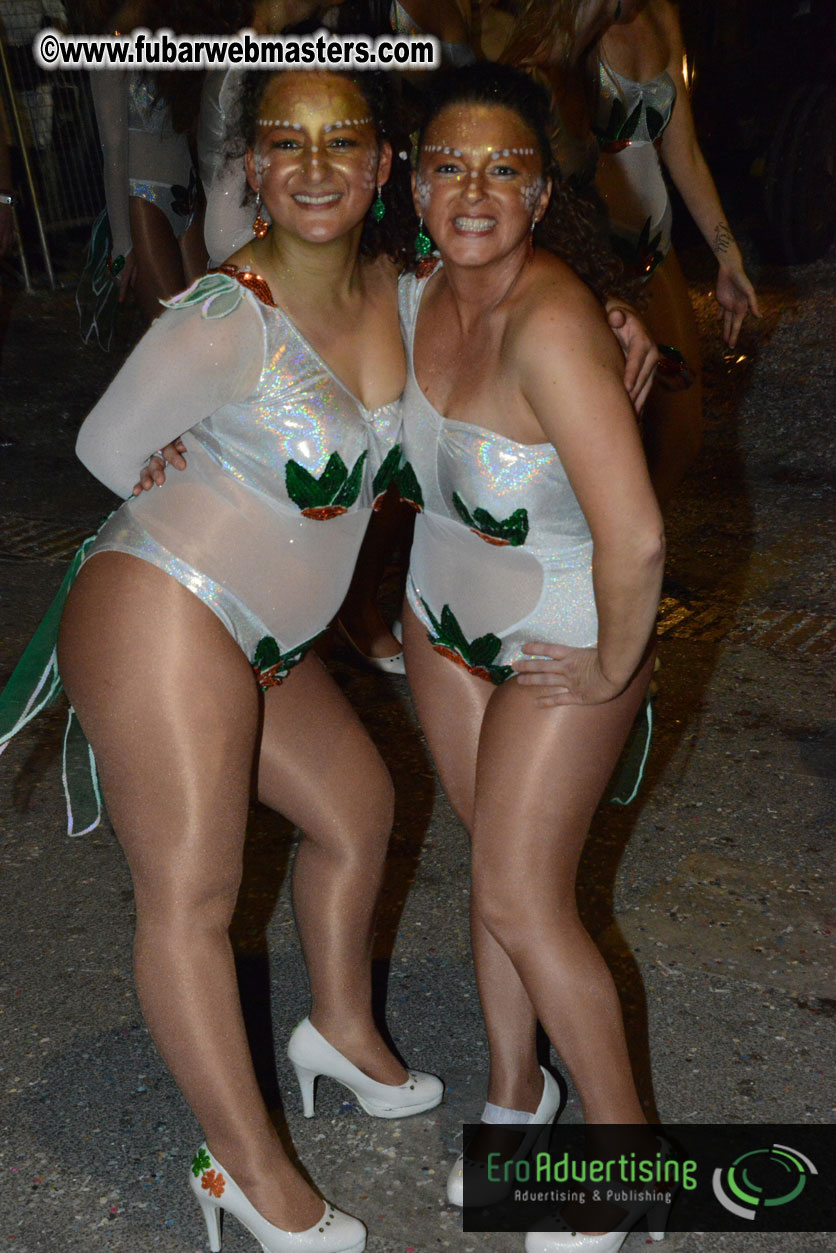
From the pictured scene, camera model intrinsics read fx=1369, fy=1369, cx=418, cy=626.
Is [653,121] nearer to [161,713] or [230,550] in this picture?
[230,550]

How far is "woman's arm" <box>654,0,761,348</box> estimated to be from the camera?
3893 mm

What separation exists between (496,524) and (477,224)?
1.51ft

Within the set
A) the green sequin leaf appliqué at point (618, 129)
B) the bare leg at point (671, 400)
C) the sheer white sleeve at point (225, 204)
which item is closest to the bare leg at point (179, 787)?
the sheer white sleeve at point (225, 204)

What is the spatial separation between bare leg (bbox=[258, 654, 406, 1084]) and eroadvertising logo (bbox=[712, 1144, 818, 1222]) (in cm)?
64

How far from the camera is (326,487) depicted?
219cm

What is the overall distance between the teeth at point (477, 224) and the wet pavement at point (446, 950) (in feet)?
5.45

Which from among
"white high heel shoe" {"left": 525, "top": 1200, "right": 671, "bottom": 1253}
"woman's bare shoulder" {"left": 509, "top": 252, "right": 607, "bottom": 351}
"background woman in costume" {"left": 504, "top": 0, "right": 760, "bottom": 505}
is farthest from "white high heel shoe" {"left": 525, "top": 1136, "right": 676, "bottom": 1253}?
"background woman in costume" {"left": 504, "top": 0, "right": 760, "bottom": 505}

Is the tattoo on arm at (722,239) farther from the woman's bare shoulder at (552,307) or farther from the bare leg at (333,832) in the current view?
the bare leg at (333,832)

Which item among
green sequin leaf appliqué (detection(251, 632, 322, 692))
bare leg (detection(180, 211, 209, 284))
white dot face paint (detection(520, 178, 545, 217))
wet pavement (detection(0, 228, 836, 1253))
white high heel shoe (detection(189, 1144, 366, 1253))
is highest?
white dot face paint (detection(520, 178, 545, 217))

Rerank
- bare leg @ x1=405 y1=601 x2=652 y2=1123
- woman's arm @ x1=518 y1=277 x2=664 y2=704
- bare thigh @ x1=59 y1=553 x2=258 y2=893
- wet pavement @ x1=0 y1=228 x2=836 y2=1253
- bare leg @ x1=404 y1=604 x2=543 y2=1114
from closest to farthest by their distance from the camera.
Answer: woman's arm @ x1=518 y1=277 x2=664 y2=704, bare thigh @ x1=59 y1=553 x2=258 y2=893, bare leg @ x1=405 y1=601 x2=652 y2=1123, bare leg @ x1=404 y1=604 x2=543 y2=1114, wet pavement @ x1=0 y1=228 x2=836 y2=1253

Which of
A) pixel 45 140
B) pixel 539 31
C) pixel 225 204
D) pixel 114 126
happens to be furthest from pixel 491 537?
pixel 45 140

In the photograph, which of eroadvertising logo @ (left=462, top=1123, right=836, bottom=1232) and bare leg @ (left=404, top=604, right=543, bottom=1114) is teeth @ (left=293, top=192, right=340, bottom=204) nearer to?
bare leg @ (left=404, top=604, right=543, bottom=1114)

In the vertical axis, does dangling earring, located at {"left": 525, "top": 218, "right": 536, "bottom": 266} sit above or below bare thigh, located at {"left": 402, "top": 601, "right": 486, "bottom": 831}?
above

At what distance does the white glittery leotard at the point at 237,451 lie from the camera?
2.07 m
